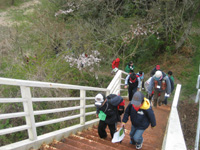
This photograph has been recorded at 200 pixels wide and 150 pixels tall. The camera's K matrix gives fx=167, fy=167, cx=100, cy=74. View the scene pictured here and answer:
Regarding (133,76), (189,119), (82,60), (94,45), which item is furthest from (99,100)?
(94,45)

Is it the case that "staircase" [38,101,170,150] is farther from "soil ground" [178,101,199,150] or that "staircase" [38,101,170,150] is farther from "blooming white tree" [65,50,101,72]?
"blooming white tree" [65,50,101,72]

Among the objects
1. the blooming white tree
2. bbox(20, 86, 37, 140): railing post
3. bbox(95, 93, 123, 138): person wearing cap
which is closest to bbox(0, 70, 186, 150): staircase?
bbox(20, 86, 37, 140): railing post

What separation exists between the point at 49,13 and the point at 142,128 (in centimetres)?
1147

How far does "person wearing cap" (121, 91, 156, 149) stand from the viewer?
9.14ft

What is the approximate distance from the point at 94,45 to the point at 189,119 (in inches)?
248

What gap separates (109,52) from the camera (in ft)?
34.1

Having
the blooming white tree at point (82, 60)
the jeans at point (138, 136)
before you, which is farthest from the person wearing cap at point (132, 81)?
the blooming white tree at point (82, 60)

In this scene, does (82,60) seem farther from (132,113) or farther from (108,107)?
(132,113)

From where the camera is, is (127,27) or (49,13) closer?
(127,27)

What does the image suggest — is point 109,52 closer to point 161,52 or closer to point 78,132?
point 161,52

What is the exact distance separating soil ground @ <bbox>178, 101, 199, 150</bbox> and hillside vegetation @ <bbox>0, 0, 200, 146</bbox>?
617 millimetres

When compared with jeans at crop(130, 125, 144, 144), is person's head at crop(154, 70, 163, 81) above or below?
above

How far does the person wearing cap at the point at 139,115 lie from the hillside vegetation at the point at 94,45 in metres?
3.11

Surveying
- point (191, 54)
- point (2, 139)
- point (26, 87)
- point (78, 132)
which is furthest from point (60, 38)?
point (191, 54)
